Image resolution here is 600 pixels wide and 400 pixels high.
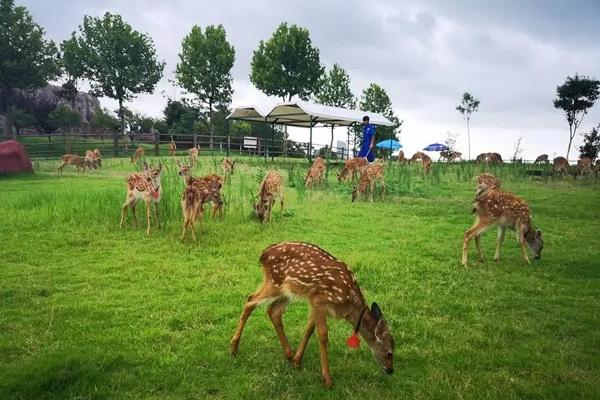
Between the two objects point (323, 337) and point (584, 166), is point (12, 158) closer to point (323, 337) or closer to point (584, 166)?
point (323, 337)

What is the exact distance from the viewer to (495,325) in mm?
5672

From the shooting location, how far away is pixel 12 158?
2070 cm

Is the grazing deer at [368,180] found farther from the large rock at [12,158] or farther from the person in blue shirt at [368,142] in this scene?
the large rock at [12,158]

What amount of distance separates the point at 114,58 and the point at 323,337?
4424 cm

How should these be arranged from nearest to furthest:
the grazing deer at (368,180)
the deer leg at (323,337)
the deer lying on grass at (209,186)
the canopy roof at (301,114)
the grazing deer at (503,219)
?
the deer leg at (323,337)
the grazing deer at (503,219)
the deer lying on grass at (209,186)
the grazing deer at (368,180)
the canopy roof at (301,114)

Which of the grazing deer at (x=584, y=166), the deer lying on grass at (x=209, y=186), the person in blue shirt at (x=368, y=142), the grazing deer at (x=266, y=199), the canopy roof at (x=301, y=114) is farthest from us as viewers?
the canopy roof at (x=301, y=114)

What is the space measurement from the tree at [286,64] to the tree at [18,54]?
18.3 m

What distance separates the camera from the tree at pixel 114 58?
42.3 meters

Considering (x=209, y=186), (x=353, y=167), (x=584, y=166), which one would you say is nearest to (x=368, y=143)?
(x=353, y=167)

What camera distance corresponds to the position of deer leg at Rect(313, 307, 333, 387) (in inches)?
166

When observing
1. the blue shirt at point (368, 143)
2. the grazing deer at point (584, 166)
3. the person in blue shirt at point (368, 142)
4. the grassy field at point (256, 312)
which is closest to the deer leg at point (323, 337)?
the grassy field at point (256, 312)

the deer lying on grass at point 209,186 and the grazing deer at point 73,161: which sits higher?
the grazing deer at point 73,161

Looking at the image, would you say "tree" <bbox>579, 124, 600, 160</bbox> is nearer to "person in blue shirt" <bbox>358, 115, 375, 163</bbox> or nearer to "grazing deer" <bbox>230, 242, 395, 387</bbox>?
"person in blue shirt" <bbox>358, 115, 375, 163</bbox>

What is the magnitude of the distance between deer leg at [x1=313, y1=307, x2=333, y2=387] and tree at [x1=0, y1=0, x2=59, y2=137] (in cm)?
4085
